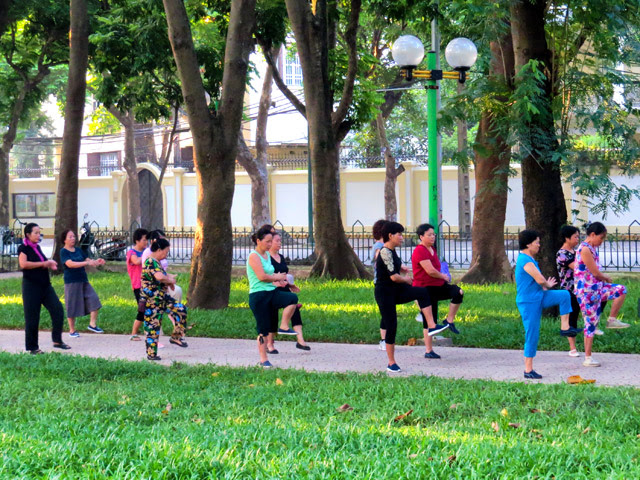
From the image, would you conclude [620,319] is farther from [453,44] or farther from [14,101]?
[14,101]

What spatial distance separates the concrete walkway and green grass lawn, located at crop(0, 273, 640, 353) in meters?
0.39

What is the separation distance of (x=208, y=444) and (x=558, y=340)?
20.3ft

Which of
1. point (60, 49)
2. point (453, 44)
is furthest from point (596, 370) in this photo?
point (60, 49)

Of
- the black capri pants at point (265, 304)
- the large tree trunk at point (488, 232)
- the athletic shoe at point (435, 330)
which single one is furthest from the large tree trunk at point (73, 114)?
the athletic shoe at point (435, 330)

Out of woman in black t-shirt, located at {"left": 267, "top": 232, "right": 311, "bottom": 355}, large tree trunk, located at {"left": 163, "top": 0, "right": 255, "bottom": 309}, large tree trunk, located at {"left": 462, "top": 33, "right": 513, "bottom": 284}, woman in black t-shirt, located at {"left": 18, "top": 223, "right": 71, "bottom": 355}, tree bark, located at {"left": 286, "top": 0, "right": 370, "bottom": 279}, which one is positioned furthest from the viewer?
tree bark, located at {"left": 286, "top": 0, "right": 370, "bottom": 279}

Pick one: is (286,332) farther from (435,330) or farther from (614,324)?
(614,324)

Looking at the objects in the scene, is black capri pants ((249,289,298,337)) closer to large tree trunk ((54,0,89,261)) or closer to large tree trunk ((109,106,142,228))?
large tree trunk ((54,0,89,261))

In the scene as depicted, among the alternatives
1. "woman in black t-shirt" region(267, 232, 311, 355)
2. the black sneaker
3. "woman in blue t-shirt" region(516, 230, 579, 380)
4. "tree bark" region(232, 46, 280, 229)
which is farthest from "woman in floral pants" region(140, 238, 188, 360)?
"tree bark" region(232, 46, 280, 229)

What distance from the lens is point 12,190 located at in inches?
1939

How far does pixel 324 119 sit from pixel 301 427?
1214 centimetres

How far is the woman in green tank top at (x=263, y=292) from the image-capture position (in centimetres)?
994

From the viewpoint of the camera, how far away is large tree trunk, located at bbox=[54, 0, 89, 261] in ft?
68.4

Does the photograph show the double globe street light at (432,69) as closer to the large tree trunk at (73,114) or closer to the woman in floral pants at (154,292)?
the woman in floral pants at (154,292)

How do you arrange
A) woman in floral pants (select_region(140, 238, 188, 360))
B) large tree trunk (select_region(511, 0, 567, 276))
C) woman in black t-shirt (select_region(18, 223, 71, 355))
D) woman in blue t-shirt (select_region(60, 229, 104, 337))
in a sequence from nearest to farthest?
woman in floral pants (select_region(140, 238, 188, 360)) < woman in black t-shirt (select_region(18, 223, 71, 355)) < large tree trunk (select_region(511, 0, 567, 276)) < woman in blue t-shirt (select_region(60, 229, 104, 337))
